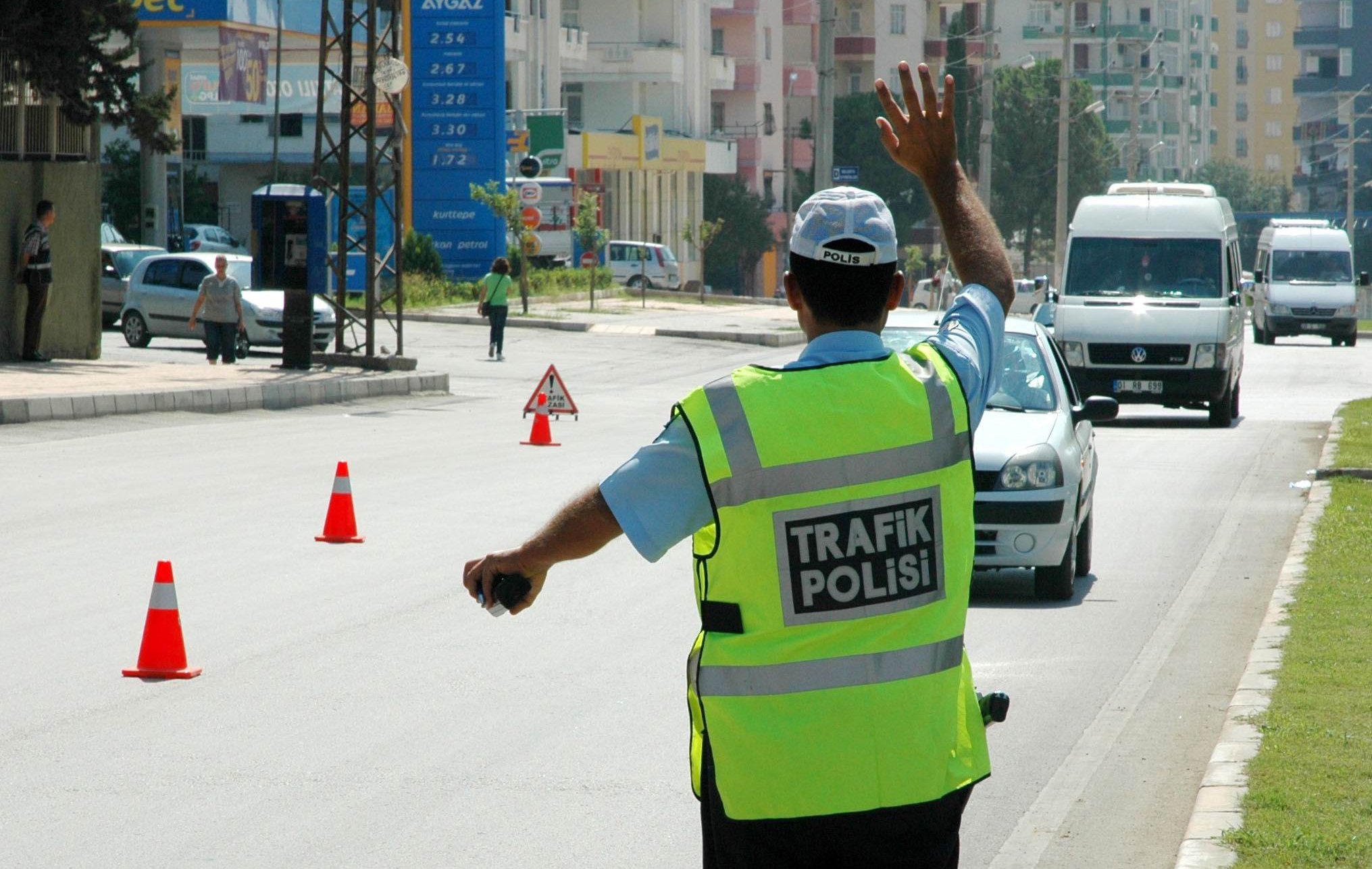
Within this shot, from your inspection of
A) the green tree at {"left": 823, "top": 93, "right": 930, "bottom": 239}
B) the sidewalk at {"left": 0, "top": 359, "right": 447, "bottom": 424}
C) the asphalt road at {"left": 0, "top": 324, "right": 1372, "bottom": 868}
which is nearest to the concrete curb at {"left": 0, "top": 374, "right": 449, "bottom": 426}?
the sidewalk at {"left": 0, "top": 359, "right": 447, "bottom": 424}

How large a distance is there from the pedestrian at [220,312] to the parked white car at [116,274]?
316 inches

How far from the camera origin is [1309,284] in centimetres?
4481

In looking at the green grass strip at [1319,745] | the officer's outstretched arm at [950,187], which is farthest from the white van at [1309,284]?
the officer's outstretched arm at [950,187]

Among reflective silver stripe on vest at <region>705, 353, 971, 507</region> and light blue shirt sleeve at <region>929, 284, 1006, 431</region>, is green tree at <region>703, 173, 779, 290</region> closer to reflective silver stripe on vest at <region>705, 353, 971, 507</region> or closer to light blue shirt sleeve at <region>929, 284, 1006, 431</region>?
light blue shirt sleeve at <region>929, 284, 1006, 431</region>

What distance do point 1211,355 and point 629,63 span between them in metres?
53.4

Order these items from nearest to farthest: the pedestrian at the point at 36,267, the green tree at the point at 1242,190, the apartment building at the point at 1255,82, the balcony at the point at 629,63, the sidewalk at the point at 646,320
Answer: the pedestrian at the point at 36,267 → the sidewalk at the point at 646,320 → the balcony at the point at 629,63 → the green tree at the point at 1242,190 → the apartment building at the point at 1255,82

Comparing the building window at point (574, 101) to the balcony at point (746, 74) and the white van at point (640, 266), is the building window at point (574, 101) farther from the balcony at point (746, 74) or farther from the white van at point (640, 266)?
the white van at point (640, 266)

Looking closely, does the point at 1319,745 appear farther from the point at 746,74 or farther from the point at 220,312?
the point at 746,74

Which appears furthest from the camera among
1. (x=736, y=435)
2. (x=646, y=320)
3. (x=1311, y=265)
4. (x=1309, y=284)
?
(x=1311, y=265)

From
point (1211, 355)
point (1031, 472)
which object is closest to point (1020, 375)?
point (1031, 472)

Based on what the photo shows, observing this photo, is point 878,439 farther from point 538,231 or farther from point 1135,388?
point 538,231

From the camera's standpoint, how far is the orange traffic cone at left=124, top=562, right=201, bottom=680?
795cm

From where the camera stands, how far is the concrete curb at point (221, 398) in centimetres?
1925

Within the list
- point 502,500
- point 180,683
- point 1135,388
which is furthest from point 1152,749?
point 1135,388
